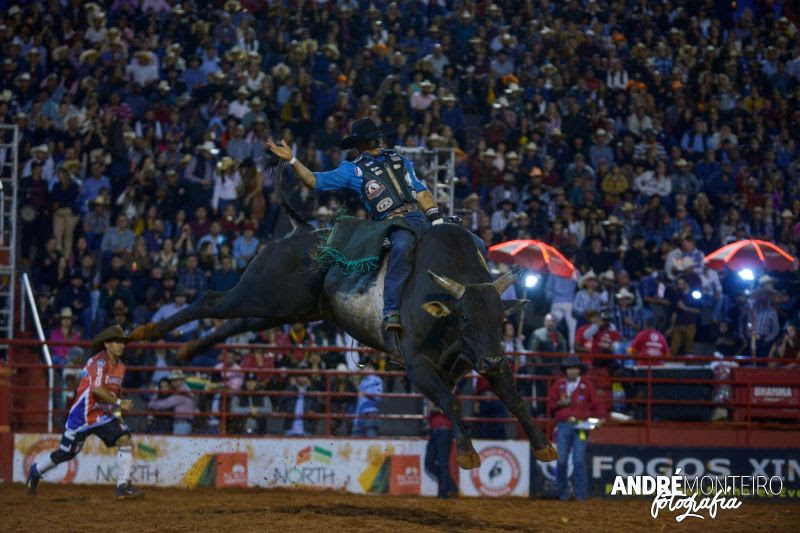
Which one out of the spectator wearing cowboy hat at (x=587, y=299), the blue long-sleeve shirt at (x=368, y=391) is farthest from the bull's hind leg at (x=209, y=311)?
the spectator wearing cowboy hat at (x=587, y=299)

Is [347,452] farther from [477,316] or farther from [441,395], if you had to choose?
[477,316]

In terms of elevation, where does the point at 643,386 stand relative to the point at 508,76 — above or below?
below

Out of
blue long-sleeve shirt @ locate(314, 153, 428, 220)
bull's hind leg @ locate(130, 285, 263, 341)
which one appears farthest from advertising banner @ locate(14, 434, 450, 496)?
blue long-sleeve shirt @ locate(314, 153, 428, 220)

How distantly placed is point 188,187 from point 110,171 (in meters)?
1.30

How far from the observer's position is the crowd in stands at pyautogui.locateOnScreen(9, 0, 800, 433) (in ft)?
58.7

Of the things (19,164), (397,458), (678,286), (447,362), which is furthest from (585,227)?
(447,362)

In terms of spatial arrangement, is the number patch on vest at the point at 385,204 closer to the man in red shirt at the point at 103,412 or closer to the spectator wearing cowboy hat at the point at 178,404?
the man in red shirt at the point at 103,412

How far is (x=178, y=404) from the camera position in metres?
15.9

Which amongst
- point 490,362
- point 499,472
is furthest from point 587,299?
point 490,362

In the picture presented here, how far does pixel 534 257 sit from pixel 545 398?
2.38 metres

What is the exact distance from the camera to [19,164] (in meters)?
19.2

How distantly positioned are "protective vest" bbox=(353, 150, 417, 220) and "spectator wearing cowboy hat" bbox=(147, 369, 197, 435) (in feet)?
19.8

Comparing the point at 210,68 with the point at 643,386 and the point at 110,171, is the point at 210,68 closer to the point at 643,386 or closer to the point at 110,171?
the point at 110,171

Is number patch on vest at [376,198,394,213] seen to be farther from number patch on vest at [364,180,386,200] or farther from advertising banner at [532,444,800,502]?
advertising banner at [532,444,800,502]
